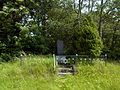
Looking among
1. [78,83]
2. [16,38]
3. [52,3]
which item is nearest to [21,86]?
[78,83]

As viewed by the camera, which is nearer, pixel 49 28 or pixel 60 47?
pixel 60 47

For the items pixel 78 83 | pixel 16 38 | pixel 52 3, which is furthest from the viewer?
pixel 52 3

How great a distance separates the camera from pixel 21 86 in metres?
6.91

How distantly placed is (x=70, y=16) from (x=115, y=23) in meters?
5.01

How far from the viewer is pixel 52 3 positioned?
75.2ft

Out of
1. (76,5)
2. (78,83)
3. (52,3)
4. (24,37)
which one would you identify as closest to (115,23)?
(76,5)

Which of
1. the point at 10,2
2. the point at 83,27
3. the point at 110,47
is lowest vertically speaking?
the point at 110,47

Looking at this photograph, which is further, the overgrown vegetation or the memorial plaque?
the memorial plaque

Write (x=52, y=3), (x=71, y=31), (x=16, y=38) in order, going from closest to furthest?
1. (x=16, y=38)
2. (x=71, y=31)
3. (x=52, y=3)

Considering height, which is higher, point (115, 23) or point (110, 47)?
point (115, 23)

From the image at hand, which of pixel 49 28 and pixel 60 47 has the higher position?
pixel 49 28

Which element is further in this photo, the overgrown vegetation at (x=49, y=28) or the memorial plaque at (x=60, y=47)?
the memorial plaque at (x=60, y=47)

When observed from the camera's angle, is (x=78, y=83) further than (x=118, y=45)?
No

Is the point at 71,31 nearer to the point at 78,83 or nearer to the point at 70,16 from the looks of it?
the point at 70,16
